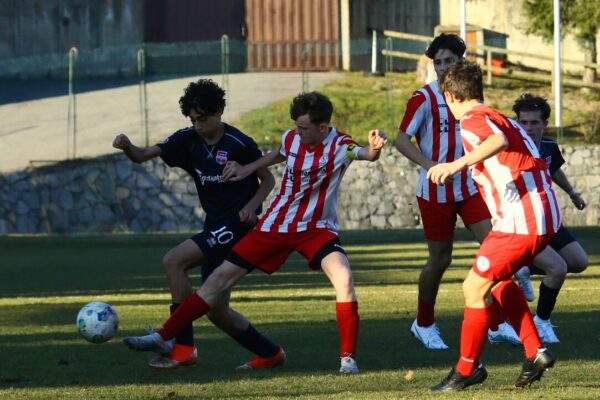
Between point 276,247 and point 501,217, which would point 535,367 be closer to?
point 501,217

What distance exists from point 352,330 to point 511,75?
26925mm

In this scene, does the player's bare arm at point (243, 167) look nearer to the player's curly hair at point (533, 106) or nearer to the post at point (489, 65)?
the player's curly hair at point (533, 106)

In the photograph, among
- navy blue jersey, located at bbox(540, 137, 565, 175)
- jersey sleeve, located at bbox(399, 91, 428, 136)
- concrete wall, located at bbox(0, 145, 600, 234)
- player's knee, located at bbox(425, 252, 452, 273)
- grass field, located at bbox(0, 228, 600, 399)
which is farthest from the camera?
concrete wall, located at bbox(0, 145, 600, 234)

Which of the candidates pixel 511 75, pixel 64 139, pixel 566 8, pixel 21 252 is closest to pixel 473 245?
pixel 21 252

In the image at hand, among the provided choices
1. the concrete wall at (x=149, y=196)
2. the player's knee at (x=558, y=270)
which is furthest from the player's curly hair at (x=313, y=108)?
the concrete wall at (x=149, y=196)

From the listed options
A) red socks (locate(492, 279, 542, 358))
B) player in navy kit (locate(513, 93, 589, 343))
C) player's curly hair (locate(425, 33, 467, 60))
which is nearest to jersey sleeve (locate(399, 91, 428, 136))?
player's curly hair (locate(425, 33, 467, 60))

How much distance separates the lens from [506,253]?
773 cm

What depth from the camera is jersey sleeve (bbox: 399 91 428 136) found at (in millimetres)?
9969

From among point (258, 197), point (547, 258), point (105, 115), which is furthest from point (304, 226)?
point (105, 115)

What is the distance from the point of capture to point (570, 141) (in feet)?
98.7

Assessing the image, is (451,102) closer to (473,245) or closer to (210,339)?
(210,339)

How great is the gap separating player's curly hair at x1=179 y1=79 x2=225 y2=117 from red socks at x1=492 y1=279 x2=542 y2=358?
2.14 meters

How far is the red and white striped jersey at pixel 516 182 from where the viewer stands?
7711 millimetres

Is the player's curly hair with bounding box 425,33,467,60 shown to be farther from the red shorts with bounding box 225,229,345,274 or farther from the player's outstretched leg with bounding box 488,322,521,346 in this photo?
the player's outstretched leg with bounding box 488,322,521,346
